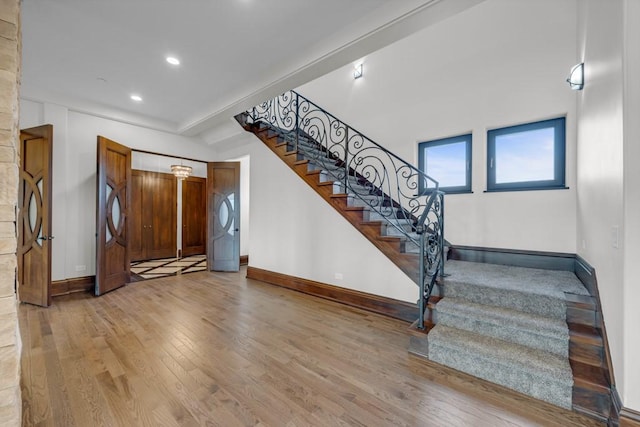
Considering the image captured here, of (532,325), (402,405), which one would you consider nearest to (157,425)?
(402,405)

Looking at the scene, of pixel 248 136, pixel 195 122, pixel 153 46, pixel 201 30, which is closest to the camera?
pixel 201 30

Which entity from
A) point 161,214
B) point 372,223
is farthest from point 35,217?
point 372,223

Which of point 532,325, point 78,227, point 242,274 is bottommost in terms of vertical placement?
point 242,274

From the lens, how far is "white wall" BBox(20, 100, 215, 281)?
4.36 metres

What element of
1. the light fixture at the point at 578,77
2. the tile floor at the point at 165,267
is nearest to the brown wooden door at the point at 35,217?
the tile floor at the point at 165,267

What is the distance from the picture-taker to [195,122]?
525 cm

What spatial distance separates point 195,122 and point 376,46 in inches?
152

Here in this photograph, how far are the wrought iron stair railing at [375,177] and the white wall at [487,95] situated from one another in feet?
1.17

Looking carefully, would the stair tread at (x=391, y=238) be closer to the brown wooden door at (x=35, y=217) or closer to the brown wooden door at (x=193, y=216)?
the brown wooden door at (x=35, y=217)

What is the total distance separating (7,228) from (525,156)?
4.56m

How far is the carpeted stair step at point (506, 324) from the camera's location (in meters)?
2.10

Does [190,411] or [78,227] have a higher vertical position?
[78,227]

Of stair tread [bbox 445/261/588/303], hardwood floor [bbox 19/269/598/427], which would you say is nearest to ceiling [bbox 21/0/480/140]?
stair tread [bbox 445/261/588/303]

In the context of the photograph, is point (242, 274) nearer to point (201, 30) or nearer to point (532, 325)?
point (201, 30)
